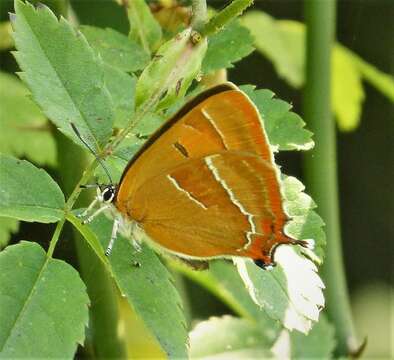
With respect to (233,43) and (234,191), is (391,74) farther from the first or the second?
(234,191)

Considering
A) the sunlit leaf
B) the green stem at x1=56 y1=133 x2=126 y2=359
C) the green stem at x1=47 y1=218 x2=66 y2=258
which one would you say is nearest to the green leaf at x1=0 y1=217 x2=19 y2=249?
the green stem at x1=56 y1=133 x2=126 y2=359

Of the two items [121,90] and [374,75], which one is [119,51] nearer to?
[121,90]

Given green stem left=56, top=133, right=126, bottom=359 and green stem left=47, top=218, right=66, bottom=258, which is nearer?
green stem left=47, top=218, right=66, bottom=258

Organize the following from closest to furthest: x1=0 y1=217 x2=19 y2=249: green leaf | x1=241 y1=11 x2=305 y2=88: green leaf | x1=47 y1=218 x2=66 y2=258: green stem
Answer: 1. x1=47 y1=218 x2=66 y2=258: green stem
2. x1=0 y1=217 x2=19 y2=249: green leaf
3. x1=241 y1=11 x2=305 y2=88: green leaf

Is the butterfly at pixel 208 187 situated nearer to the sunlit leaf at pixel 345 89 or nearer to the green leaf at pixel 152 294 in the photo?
the green leaf at pixel 152 294

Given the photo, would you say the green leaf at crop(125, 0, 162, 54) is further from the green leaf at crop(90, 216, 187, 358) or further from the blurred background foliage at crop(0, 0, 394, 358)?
the green leaf at crop(90, 216, 187, 358)

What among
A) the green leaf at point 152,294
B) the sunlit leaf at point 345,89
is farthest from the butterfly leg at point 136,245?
the sunlit leaf at point 345,89
